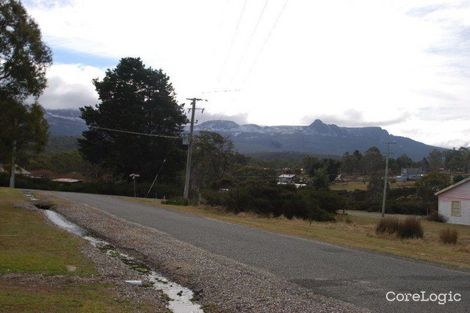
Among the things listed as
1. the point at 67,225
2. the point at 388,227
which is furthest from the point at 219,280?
the point at 388,227

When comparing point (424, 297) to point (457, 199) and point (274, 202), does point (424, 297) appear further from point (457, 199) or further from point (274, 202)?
point (457, 199)

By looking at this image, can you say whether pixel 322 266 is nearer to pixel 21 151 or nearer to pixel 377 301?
pixel 377 301

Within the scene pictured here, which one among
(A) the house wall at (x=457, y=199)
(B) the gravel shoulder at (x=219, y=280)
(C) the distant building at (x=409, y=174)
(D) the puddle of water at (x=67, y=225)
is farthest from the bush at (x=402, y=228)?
(C) the distant building at (x=409, y=174)

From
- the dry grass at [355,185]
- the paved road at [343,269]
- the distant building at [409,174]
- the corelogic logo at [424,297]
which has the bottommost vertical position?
the paved road at [343,269]

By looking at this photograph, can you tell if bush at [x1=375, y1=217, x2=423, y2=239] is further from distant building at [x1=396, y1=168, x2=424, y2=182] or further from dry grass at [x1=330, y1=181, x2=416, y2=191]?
distant building at [x1=396, y1=168, x2=424, y2=182]

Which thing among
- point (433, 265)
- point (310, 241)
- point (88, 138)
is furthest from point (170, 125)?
point (433, 265)

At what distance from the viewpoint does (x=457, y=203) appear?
2234 inches

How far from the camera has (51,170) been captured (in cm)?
10656

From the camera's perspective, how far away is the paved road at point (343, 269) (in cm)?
957

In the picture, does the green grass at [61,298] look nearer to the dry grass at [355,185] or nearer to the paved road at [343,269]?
the paved road at [343,269]

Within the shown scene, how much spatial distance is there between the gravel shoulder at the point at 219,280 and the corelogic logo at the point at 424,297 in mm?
1177

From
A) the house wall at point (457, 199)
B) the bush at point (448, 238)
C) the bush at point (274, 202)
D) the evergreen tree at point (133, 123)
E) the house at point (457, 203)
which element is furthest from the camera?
the evergreen tree at point (133, 123)

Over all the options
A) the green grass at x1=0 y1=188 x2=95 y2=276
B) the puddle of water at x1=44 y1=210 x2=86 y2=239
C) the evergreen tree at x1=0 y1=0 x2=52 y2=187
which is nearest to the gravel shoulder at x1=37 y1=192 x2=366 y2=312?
the puddle of water at x1=44 y1=210 x2=86 y2=239

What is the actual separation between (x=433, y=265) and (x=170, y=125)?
187ft
